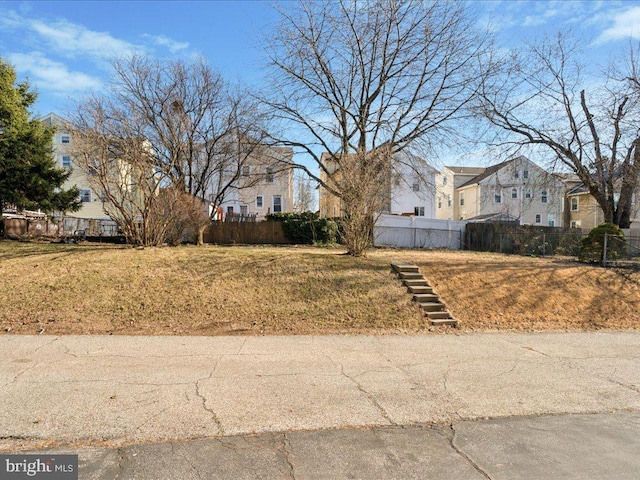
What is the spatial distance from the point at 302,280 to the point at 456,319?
152 inches

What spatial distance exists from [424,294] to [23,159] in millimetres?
19037

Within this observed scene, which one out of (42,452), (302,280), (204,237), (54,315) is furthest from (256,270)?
(204,237)

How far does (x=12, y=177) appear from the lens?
18.6m

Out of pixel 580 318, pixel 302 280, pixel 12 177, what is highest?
pixel 12 177

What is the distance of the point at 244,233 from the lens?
944 inches

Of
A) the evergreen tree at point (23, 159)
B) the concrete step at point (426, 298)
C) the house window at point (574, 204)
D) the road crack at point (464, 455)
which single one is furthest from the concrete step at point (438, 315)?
the house window at point (574, 204)

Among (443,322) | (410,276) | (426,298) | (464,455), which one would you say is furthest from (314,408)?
(410,276)

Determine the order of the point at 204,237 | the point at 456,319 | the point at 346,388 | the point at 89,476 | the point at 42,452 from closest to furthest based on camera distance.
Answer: the point at 89,476 < the point at 42,452 < the point at 346,388 < the point at 456,319 < the point at 204,237

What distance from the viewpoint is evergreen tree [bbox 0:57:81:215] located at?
1848cm

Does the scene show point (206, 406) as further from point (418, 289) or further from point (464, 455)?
point (418, 289)

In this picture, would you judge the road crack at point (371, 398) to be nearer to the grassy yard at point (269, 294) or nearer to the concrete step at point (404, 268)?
the grassy yard at point (269, 294)

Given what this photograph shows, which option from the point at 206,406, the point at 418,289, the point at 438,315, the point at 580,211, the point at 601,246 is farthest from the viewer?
the point at 580,211

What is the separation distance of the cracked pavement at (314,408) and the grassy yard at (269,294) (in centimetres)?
125

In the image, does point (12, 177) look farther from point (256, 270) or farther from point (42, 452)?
point (42, 452)
